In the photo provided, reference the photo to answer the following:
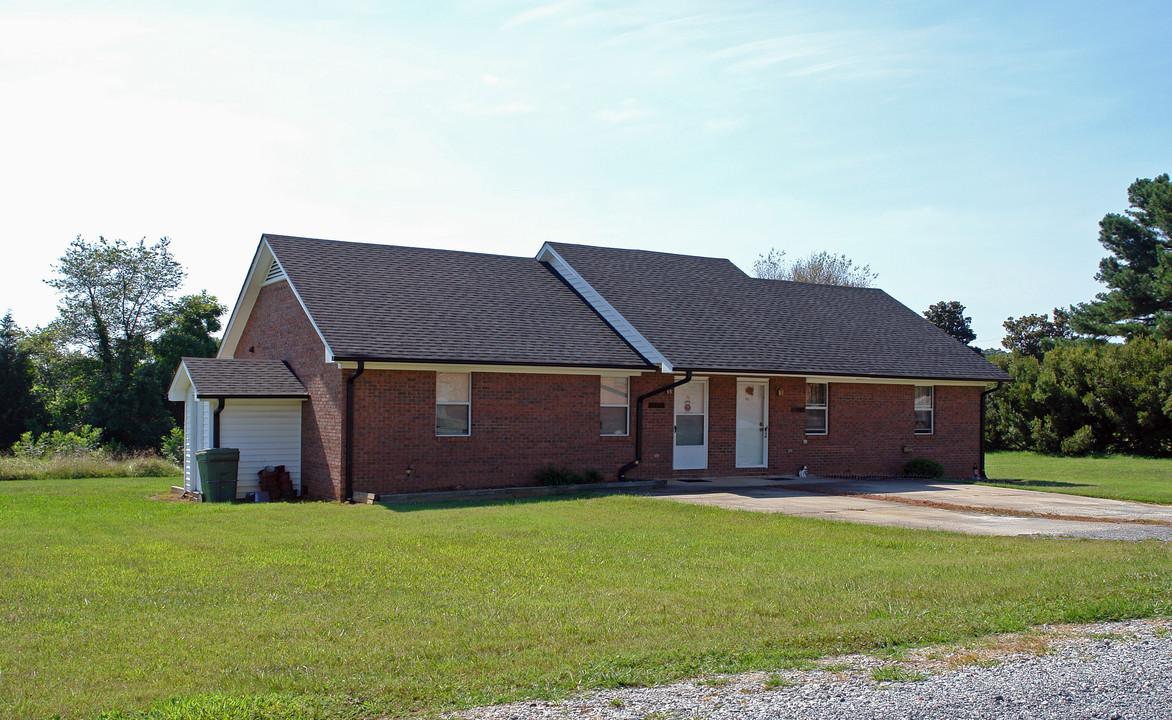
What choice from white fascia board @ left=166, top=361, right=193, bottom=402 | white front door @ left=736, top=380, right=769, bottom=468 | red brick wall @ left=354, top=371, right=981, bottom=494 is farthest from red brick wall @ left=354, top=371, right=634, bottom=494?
white fascia board @ left=166, top=361, right=193, bottom=402

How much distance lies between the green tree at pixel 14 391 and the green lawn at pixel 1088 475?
4183 cm

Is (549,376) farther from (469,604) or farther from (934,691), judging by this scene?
(934,691)

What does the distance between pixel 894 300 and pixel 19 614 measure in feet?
84.3

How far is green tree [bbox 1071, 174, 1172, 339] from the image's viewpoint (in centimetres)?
4012

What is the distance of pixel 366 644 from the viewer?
643 cm

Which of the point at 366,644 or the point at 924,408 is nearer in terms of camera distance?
the point at 366,644

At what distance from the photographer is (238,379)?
18.9 meters

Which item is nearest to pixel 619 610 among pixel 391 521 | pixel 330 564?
pixel 330 564

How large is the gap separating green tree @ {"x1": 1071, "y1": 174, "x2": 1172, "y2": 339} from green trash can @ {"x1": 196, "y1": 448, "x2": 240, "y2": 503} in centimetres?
3567

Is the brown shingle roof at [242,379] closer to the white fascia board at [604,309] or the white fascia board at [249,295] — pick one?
the white fascia board at [249,295]

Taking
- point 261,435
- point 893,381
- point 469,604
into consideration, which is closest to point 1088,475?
point 893,381

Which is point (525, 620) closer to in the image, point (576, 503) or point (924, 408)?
point (576, 503)

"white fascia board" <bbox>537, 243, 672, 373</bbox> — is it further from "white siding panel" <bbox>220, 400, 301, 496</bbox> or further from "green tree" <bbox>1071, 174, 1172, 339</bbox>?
"green tree" <bbox>1071, 174, 1172, 339</bbox>

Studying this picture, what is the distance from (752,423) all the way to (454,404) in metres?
7.12
